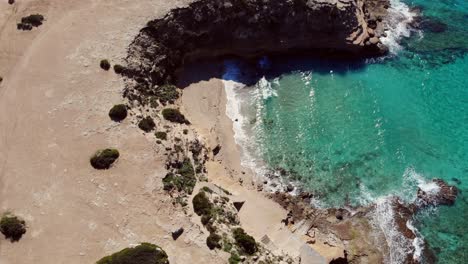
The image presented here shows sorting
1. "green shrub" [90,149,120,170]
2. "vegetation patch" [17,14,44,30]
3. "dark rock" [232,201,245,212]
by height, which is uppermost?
"vegetation patch" [17,14,44,30]

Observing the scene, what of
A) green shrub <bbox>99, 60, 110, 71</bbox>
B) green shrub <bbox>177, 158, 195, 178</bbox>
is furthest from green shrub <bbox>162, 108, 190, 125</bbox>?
green shrub <bbox>99, 60, 110, 71</bbox>

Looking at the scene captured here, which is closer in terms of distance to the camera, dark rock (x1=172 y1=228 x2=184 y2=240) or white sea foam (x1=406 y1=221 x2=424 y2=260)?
dark rock (x1=172 y1=228 x2=184 y2=240)

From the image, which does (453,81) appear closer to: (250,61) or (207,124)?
(250,61)

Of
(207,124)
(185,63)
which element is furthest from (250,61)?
(207,124)

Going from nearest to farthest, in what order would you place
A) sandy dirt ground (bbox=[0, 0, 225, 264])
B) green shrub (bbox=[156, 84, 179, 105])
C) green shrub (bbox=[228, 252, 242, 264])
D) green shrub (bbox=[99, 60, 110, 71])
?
green shrub (bbox=[228, 252, 242, 264])
sandy dirt ground (bbox=[0, 0, 225, 264])
green shrub (bbox=[99, 60, 110, 71])
green shrub (bbox=[156, 84, 179, 105])

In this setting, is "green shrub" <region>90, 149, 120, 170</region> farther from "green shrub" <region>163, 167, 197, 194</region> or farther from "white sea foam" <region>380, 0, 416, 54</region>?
"white sea foam" <region>380, 0, 416, 54</region>

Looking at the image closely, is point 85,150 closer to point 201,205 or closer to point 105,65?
point 105,65
